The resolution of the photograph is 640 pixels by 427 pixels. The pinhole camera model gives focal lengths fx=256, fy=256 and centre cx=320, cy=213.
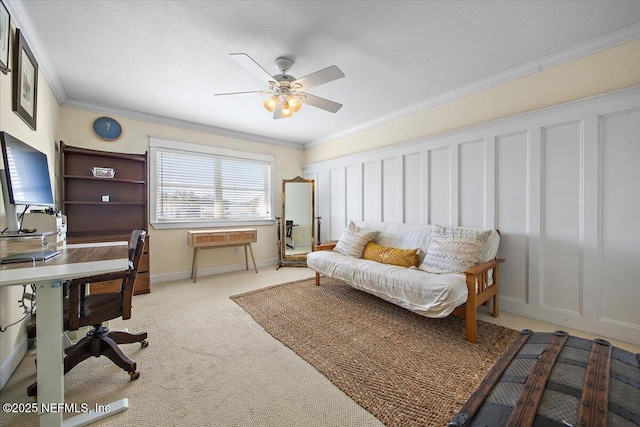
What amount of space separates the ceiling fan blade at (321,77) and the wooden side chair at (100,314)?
1.76 m

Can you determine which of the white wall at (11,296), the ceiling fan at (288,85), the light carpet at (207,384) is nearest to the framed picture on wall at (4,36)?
the white wall at (11,296)

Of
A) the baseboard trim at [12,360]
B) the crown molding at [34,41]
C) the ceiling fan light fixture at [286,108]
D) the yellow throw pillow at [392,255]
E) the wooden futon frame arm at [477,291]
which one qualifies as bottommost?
the baseboard trim at [12,360]

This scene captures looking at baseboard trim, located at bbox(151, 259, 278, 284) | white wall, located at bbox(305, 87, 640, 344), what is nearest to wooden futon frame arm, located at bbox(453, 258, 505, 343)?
white wall, located at bbox(305, 87, 640, 344)

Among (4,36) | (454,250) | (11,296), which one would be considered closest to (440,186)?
(454,250)

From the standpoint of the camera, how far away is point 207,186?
4395mm

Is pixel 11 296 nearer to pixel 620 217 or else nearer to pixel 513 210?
pixel 513 210

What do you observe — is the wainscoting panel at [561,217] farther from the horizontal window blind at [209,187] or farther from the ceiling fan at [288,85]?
the horizontal window blind at [209,187]

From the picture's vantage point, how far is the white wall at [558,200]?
2.10 metres

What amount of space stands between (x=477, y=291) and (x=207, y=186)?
4.11 meters

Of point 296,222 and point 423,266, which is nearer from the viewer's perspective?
point 423,266

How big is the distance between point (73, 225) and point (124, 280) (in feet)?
7.63

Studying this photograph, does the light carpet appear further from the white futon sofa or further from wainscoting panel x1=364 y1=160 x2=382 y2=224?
wainscoting panel x1=364 y1=160 x2=382 y2=224

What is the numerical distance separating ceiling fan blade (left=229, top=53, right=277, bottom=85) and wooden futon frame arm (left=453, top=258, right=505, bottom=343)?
7.88 feet

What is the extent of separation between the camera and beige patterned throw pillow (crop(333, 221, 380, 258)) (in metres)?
3.43
